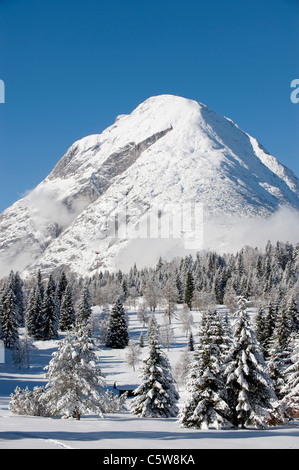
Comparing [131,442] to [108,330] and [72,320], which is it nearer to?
[108,330]

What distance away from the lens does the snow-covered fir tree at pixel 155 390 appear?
96.1 feet

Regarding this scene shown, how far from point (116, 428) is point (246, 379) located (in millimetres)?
9043

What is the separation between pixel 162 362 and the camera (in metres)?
30.8

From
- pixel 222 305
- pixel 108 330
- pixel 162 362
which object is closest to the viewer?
pixel 162 362

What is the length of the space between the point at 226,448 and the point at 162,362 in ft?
60.4

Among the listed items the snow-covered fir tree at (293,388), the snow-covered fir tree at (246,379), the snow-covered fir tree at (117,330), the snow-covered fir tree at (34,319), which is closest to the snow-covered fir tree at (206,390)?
the snow-covered fir tree at (246,379)

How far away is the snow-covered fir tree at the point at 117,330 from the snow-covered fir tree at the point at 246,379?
55623 mm

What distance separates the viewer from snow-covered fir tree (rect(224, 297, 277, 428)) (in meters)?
23.3

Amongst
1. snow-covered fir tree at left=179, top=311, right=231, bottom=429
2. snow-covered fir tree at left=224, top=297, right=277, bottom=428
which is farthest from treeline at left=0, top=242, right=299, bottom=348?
snow-covered fir tree at left=179, top=311, right=231, bottom=429

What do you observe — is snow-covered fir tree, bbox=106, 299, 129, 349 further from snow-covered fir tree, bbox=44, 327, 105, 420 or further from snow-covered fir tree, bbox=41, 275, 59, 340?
snow-covered fir tree, bbox=44, 327, 105, 420

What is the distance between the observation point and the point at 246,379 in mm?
24125

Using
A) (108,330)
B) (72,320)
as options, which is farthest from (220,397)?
(72,320)

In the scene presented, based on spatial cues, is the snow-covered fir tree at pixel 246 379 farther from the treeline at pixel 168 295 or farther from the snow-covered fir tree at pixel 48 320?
the snow-covered fir tree at pixel 48 320
